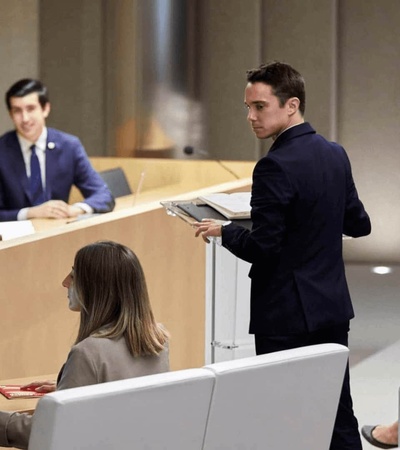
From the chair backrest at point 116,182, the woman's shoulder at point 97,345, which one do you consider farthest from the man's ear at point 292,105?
the chair backrest at point 116,182

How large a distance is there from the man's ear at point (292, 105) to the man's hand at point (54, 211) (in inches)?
103

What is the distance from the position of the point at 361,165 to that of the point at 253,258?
6.96 meters

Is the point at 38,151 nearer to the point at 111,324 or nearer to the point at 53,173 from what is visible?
the point at 53,173

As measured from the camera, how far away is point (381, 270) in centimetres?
998

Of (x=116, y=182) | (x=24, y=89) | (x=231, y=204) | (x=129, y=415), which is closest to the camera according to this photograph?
(x=129, y=415)

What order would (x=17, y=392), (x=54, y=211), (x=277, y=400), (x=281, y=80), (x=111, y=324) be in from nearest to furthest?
(x=277, y=400) < (x=111, y=324) < (x=17, y=392) < (x=281, y=80) < (x=54, y=211)

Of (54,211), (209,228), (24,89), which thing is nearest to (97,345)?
(209,228)

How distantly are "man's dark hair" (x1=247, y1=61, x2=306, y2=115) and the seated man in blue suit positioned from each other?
117 inches

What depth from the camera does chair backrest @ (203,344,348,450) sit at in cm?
289

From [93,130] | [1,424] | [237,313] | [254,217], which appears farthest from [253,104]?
[93,130]

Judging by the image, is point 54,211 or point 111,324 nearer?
point 111,324

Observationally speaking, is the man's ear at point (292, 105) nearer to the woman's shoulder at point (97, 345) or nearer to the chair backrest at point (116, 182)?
the woman's shoulder at point (97, 345)

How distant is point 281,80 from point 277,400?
1.07m

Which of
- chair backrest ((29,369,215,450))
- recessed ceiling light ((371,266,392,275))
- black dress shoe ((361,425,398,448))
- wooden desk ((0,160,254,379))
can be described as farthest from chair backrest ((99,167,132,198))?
chair backrest ((29,369,215,450))
